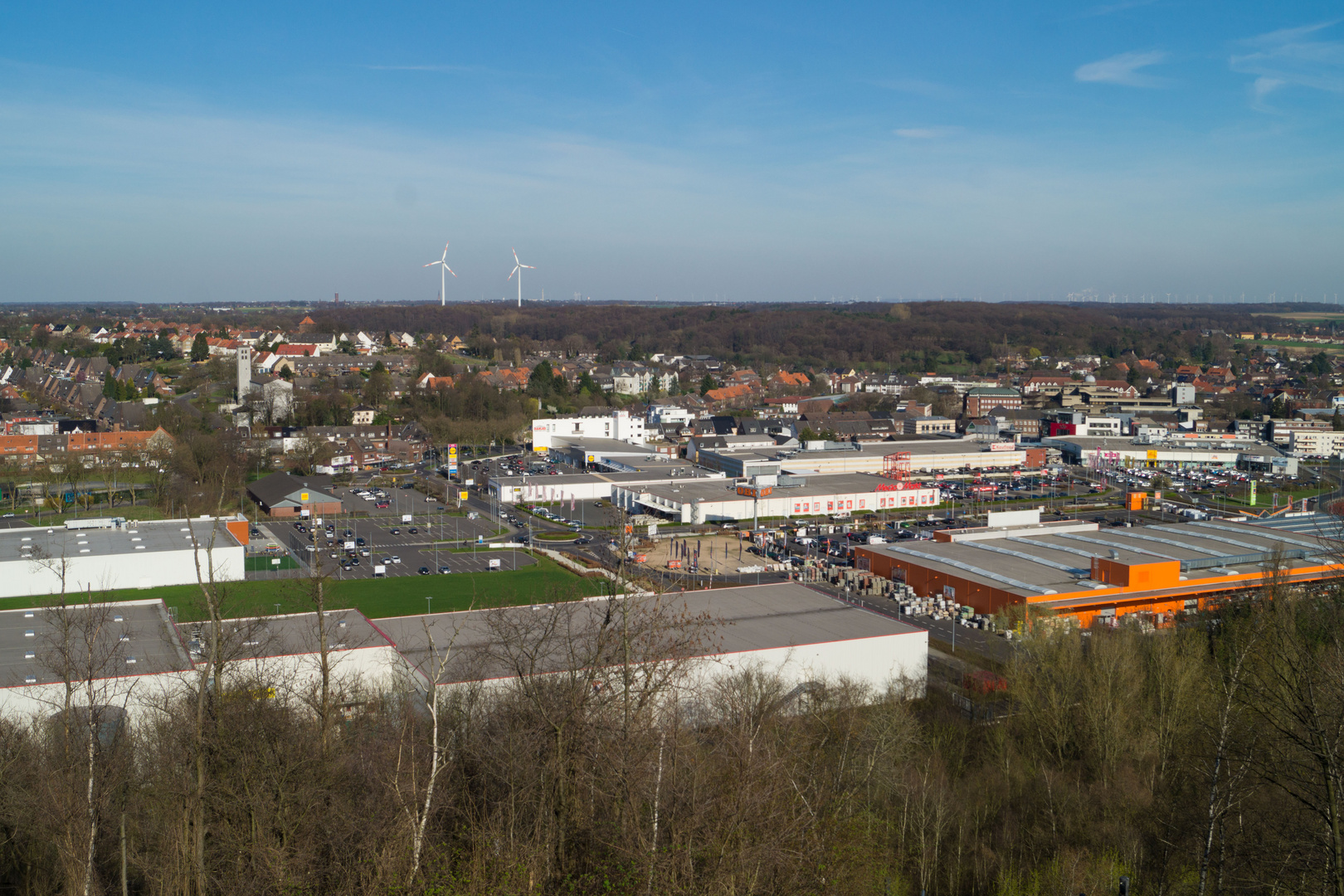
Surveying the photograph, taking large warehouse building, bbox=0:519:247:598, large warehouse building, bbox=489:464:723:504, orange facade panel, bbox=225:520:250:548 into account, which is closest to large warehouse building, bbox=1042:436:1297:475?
large warehouse building, bbox=489:464:723:504

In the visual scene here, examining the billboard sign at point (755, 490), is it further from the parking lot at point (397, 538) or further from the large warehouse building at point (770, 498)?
the parking lot at point (397, 538)

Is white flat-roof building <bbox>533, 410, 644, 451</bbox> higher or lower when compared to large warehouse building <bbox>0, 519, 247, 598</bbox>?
higher

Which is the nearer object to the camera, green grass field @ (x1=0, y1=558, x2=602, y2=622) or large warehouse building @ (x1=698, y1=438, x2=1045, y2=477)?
green grass field @ (x1=0, y1=558, x2=602, y2=622)

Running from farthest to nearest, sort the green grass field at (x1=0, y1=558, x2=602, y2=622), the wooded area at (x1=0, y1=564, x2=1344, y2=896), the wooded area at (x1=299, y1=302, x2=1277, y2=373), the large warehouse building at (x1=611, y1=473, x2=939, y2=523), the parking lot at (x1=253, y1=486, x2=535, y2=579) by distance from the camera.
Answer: the wooded area at (x1=299, y1=302, x2=1277, y2=373) → the large warehouse building at (x1=611, y1=473, x2=939, y2=523) → the parking lot at (x1=253, y1=486, x2=535, y2=579) → the green grass field at (x1=0, y1=558, x2=602, y2=622) → the wooded area at (x1=0, y1=564, x2=1344, y2=896)

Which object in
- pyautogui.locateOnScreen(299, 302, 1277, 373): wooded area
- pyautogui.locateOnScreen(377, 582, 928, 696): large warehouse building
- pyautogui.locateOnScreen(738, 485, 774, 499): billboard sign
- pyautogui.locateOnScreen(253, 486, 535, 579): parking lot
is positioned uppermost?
pyautogui.locateOnScreen(299, 302, 1277, 373): wooded area

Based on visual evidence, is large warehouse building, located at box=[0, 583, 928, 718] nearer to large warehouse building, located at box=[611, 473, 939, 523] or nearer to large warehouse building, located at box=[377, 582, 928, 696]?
large warehouse building, located at box=[377, 582, 928, 696]

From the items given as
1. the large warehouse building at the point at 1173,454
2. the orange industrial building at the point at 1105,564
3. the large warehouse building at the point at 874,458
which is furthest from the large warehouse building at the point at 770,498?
the large warehouse building at the point at 1173,454

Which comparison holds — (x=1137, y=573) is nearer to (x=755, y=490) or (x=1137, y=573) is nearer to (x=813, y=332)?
(x=755, y=490)

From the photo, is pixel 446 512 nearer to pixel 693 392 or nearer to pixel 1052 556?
pixel 1052 556
